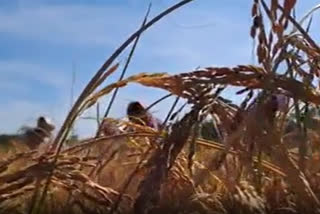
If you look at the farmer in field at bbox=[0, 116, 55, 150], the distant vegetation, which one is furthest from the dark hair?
the distant vegetation

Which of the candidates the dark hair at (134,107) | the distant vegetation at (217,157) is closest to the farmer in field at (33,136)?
the dark hair at (134,107)

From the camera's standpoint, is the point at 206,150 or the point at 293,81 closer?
the point at 293,81

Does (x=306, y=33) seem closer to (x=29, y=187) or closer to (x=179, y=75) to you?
(x=179, y=75)

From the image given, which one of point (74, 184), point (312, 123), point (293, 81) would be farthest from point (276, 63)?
point (74, 184)

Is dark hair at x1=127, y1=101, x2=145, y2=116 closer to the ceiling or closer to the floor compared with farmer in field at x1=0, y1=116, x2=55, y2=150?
closer to the ceiling

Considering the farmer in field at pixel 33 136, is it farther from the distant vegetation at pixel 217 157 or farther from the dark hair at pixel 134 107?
the distant vegetation at pixel 217 157

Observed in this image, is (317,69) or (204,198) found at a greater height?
(317,69)

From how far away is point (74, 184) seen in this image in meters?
0.88

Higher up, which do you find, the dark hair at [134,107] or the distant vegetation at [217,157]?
the dark hair at [134,107]

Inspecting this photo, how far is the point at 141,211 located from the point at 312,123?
0.28 metres

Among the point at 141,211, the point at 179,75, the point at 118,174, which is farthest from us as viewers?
the point at 118,174

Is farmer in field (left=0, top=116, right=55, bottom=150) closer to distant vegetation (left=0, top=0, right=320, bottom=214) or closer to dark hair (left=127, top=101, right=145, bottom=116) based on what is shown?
dark hair (left=127, top=101, right=145, bottom=116)

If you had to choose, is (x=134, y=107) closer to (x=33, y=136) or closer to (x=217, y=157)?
(x=33, y=136)

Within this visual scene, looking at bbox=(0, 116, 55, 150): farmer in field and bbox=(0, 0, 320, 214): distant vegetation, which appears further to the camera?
bbox=(0, 116, 55, 150): farmer in field
